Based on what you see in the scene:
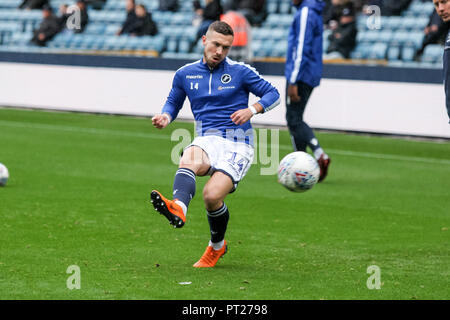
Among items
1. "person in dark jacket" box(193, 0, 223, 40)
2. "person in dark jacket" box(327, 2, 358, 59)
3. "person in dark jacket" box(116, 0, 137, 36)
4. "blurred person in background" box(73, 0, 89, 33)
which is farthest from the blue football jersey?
"blurred person in background" box(73, 0, 89, 33)

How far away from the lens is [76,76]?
66.4ft

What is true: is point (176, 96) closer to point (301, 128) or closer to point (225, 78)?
point (225, 78)

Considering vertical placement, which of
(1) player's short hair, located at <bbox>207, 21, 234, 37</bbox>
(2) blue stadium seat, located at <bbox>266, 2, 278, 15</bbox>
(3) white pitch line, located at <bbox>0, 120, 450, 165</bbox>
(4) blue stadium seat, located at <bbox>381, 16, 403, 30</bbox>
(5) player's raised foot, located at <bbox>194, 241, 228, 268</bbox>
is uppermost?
(1) player's short hair, located at <bbox>207, 21, 234, 37</bbox>

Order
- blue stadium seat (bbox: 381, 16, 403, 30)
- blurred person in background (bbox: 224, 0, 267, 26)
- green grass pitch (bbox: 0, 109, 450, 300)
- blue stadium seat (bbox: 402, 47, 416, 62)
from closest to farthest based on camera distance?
green grass pitch (bbox: 0, 109, 450, 300) → blue stadium seat (bbox: 402, 47, 416, 62) → blue stadium seat (bbox: 381, 16, 403, 30) → blurred person in background (bbox: 224, 0, 267, 26)

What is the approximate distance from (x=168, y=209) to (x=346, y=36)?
1264 cm

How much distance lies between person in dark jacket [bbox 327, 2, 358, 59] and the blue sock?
11.9m

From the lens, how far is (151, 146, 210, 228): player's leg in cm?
584

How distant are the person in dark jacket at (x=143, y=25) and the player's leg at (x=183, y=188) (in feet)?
51.3

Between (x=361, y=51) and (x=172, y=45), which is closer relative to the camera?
(x=361, y=51)

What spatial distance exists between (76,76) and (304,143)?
10.2 m

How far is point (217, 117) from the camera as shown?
6.82 meters

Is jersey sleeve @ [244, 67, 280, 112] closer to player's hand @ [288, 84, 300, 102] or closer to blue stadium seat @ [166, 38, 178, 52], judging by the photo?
player's hand @ [288, 84, 300, 102]

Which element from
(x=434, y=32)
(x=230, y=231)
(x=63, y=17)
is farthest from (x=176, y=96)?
(x=63, y=17)
